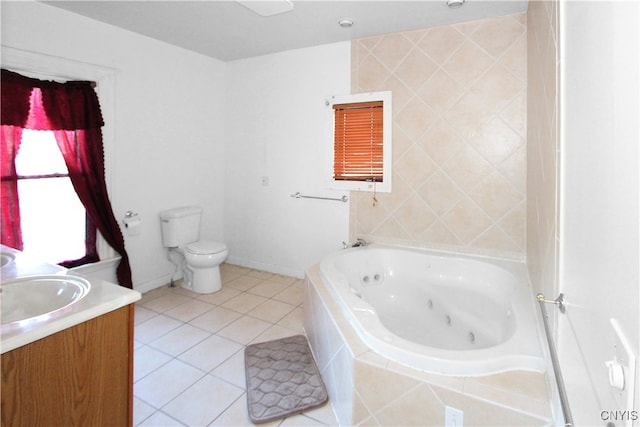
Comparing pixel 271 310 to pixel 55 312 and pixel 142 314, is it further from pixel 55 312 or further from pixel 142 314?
Answer: pixel 55 312

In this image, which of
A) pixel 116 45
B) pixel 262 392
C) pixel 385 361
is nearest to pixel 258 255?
pixel 262 392

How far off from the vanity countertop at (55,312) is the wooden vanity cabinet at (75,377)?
28mm

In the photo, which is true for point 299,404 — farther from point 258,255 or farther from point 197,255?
point 258,255

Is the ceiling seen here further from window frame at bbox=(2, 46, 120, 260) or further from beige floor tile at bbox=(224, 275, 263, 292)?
beige floor tile at bbox=(224, 275, 263, 292)

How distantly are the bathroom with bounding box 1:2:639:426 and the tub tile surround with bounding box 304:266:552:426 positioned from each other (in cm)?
39

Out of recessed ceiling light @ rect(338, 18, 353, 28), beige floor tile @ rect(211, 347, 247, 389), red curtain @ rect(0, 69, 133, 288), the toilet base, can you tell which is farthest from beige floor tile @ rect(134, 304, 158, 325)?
recessed ceiling light @ rect(338, 18, 353, 28)

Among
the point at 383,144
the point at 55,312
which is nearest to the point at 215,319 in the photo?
the point at 55,312

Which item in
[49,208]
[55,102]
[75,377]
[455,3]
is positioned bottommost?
[75,377]

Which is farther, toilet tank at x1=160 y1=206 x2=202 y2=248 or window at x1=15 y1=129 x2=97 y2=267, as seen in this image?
toilet tank at x1=160 y1=206 x2=202 y2=248

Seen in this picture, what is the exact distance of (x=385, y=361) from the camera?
147 cm

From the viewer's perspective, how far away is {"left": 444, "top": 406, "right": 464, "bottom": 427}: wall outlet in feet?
4.25

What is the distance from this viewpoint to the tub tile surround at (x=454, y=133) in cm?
260

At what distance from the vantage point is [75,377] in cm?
106

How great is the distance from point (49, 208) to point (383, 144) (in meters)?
2.75
